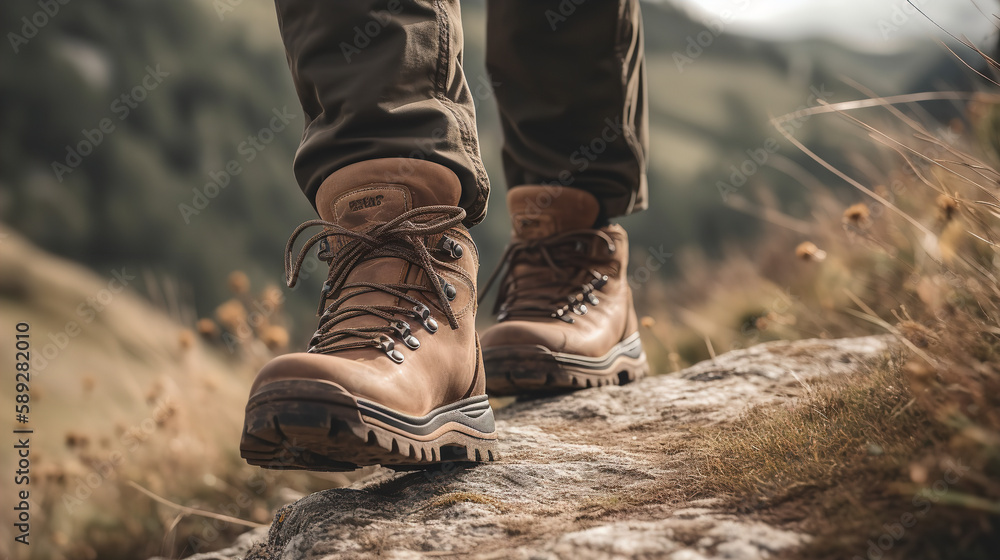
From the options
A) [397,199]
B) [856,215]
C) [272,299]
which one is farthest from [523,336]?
[272,299]

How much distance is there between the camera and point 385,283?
1.34 metres

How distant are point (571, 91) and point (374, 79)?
93 cm

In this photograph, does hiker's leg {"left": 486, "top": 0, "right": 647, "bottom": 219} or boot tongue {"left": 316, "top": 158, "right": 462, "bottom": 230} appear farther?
hiker's leg {"left": 486, "top": 0, "right": 647, "bottom": 219}

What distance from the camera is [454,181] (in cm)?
138

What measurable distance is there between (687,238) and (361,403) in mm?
19371

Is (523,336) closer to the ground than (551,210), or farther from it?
closer to the ground

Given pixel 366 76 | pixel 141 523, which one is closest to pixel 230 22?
pixel 141 523

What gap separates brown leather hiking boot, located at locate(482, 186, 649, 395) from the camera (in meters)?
1.91

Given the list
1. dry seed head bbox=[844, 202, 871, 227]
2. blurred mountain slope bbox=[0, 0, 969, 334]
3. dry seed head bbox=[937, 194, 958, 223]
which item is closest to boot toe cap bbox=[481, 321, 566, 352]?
dry seed head bbox=[844, 202, 871, 227]

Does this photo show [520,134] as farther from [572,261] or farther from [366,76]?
[366,76]

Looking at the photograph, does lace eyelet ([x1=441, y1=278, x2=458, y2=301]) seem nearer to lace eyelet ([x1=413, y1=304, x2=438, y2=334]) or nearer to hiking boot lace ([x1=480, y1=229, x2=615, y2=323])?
lace eyelet ([x1=413, y1=304, x2=438, y2=334])

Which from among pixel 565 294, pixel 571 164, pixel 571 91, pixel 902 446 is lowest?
pixel 902 446

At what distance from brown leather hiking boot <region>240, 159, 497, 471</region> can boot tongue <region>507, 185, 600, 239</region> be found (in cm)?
63

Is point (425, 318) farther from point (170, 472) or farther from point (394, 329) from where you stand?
point (170, 472)
